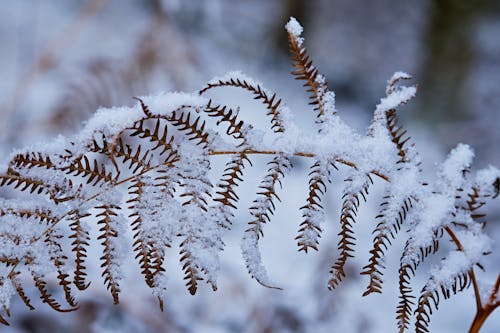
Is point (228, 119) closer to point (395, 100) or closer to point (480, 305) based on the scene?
point (395, 100)

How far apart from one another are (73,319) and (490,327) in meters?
2.49

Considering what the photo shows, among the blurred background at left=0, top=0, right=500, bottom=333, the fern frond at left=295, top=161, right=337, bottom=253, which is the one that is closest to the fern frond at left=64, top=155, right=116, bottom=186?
the fern frond at left=295, top=161, right=337, bottom=253

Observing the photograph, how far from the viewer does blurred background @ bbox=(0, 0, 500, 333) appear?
2.57m

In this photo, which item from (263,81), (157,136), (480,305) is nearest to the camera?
(157,136)

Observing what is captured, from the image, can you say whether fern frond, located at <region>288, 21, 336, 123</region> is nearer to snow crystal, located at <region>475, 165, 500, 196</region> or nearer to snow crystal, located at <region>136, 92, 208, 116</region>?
snow crystal, located at <region>136, 92, 208, 116</region>

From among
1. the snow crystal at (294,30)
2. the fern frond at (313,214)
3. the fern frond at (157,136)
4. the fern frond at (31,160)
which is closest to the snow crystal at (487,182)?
the fern frond at (313,214)

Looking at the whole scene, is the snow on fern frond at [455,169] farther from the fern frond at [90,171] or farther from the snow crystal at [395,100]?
the fern frond at [90,171]

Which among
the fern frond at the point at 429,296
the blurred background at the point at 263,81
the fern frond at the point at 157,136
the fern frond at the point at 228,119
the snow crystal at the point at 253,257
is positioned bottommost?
the fern frond at the point at 429,296

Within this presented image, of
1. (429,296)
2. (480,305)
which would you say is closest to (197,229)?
(429,296)

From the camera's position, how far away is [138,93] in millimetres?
2895

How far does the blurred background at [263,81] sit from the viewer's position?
101 inches

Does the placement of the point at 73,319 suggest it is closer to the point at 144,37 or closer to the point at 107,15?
the point at 144,37

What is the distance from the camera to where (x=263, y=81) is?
783 cm


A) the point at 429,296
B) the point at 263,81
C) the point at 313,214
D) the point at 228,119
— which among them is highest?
the point at 263,81
